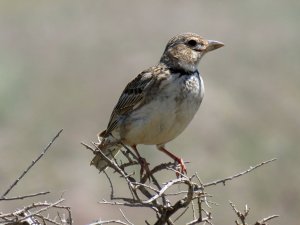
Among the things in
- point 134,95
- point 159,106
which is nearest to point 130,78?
point 134,95

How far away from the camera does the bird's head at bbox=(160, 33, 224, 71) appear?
972 centimetres

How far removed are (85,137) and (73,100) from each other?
194 centimetres

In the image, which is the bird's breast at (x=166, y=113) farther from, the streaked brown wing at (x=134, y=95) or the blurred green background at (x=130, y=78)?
the blurred green background at (x=130, y=78)

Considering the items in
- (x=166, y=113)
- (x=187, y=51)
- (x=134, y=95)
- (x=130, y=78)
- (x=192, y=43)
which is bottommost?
(x=166, y=113)

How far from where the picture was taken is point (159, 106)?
9.16m

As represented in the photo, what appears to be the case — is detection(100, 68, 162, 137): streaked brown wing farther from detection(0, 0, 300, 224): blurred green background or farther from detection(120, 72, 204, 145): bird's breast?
detection(0, 0, 300, 224): blurred green background

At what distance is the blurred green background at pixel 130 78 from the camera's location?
61.9 feet

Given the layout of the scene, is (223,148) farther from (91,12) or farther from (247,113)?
(91,12)

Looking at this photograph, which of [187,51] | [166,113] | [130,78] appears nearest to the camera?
[166,113]

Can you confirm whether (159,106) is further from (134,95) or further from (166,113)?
(134,95)

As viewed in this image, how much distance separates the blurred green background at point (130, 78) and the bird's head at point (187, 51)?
6019mm

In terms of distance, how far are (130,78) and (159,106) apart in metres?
13.1

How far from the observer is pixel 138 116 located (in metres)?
9.32

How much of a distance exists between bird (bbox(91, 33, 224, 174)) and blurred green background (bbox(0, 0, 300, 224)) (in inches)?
243
